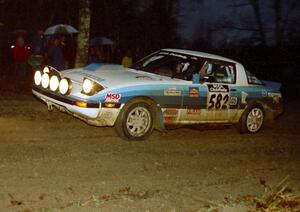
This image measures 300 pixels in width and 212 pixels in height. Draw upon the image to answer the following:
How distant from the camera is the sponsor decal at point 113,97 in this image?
8.51 meters

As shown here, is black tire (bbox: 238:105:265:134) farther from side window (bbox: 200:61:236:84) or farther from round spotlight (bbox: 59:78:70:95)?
round spotlight (bbox: 59:78:70:95)

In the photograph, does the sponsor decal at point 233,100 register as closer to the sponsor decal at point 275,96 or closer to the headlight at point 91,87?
the sponsor decal at point 275,96

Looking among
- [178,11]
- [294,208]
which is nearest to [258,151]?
[294,208]

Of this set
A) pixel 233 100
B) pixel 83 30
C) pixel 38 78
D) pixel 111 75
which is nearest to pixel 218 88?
pixel 233 100

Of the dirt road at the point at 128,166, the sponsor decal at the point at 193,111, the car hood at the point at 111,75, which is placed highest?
the car hood at the point at 111,75

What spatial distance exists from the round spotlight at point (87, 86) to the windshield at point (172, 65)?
1.72 meters

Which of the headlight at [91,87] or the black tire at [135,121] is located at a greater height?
the headlight at [91,87]

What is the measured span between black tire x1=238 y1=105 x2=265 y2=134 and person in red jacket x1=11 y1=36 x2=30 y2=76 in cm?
836

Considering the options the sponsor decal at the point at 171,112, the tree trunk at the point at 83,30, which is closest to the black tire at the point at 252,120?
the sponsor decal at the point at 171,112

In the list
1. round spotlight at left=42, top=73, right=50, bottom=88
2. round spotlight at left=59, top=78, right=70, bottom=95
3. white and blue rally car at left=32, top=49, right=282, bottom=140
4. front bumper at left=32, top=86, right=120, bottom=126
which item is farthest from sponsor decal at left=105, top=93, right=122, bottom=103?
round spotlight at left=42, top=73, right=50, bottom=88

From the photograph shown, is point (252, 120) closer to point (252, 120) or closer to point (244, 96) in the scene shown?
point (252, 120)

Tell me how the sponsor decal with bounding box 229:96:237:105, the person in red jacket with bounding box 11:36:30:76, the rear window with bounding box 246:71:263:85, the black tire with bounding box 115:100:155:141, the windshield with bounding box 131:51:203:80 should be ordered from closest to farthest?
the black tire with bounding box 115:100:155:141, the windshield with bounding box 131:51:203:80, the sponsor decal with bounding box 229:96:237:105, the rear window with bounding box 246:71:263:85, the person in red jacket with bounding box 11:36:30:76

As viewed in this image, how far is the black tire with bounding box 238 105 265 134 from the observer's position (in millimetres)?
10875

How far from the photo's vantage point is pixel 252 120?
11.1 metres
